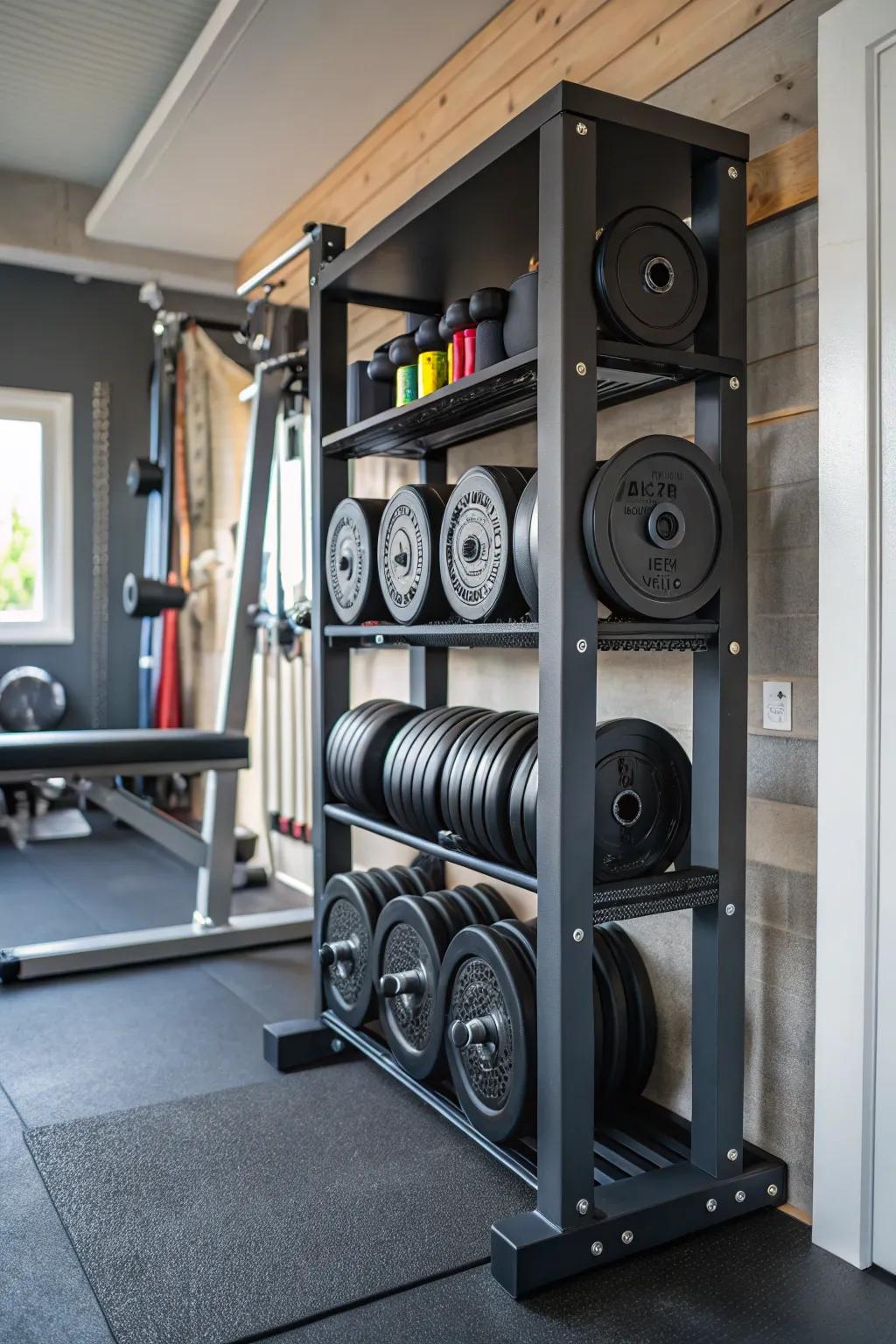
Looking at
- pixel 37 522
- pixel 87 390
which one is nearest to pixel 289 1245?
→ pixel 37 522

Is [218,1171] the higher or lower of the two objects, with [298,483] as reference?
lower

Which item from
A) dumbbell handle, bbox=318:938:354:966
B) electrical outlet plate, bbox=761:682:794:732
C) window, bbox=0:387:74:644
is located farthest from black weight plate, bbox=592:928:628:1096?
window, bbox=0:387:74:644

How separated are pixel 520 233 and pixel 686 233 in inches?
20.3

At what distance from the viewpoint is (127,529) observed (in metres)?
5.70

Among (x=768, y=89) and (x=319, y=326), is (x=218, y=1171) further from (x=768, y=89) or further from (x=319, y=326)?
(x=768, y=89)

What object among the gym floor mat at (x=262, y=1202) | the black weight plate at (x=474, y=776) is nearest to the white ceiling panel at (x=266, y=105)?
the black weight plate at (x=474, y=776)

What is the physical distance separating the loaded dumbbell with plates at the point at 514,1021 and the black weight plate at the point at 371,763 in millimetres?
458

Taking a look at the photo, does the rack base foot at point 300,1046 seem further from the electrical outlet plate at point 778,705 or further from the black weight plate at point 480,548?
the electrical outlet plate at point 778,705

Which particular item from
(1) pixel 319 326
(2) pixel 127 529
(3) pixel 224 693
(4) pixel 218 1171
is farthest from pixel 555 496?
(2) pixel 127 529

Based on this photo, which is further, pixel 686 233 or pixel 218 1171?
pixel 218 1171

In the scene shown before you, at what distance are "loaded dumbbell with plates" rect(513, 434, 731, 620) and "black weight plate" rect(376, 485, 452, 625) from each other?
38cm

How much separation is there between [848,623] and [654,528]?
1.15 feet

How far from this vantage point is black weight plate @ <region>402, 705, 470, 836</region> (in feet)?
7.40

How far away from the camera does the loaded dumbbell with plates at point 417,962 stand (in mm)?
2240
